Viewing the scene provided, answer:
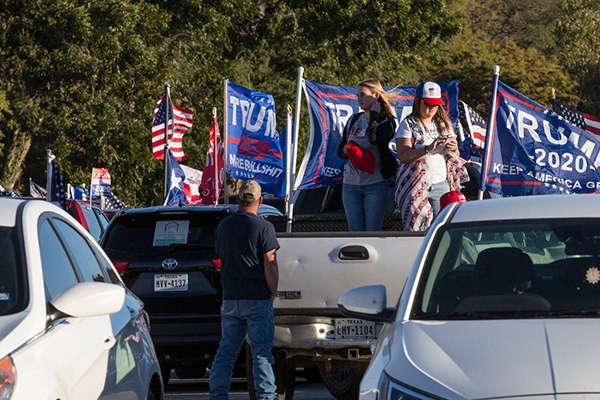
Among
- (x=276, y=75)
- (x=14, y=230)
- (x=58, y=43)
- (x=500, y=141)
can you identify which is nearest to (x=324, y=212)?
(x=500, y=141)

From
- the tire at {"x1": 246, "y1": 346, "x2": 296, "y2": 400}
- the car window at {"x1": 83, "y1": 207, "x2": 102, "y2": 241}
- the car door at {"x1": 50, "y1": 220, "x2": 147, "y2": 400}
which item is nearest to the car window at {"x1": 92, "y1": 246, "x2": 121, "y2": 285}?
the car door at {"x1": 50, "y1": 220, "x2": 147, "y2": 400}

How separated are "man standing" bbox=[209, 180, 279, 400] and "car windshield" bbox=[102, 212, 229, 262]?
1854 mm

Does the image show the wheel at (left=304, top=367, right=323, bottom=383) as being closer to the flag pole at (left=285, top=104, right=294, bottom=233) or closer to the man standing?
the flag pole at (left=285, top=104, right=294, bottom=233)

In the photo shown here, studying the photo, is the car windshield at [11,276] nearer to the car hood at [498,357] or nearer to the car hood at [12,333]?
the car hood at [12,333]

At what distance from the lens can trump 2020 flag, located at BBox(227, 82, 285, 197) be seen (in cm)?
1716

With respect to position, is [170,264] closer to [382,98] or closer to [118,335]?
[382,98]

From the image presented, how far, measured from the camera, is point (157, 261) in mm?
10305

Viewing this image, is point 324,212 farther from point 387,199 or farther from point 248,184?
point 248,184

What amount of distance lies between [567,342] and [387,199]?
5688mm

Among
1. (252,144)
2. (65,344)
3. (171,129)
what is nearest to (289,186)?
(252,144)

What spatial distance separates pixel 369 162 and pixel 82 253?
192 inches

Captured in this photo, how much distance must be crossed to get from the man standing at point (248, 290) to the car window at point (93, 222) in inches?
357

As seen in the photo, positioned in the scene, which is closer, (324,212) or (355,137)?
(355,137)

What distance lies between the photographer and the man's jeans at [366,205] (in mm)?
10086
